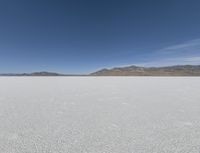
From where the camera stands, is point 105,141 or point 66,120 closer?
point 105,141

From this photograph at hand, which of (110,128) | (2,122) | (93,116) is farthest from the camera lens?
(93,116)

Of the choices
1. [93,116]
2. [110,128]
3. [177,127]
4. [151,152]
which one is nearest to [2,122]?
[93,116]

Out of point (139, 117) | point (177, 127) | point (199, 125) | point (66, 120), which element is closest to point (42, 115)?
point (66, 120)

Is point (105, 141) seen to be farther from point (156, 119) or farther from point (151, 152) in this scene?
point (156, 119)

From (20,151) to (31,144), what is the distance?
0.51 feet

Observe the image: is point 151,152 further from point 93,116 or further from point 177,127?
point 93,116

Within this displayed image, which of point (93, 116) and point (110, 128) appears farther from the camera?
point (93, 116)

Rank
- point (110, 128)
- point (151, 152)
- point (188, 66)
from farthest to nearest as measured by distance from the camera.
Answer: point (188, 66) → point (110, 128) → point (151, 152)

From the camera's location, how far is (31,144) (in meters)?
1.68

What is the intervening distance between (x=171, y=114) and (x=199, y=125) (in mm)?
611

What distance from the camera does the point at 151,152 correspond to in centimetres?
152

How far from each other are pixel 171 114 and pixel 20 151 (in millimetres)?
2594

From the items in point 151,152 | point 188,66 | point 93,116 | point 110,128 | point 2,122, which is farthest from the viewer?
point 188,66

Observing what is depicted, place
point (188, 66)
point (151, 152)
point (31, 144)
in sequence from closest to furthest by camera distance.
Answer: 1. point (151, 152)
2. point (31, 144)
3. point (188, 66)
